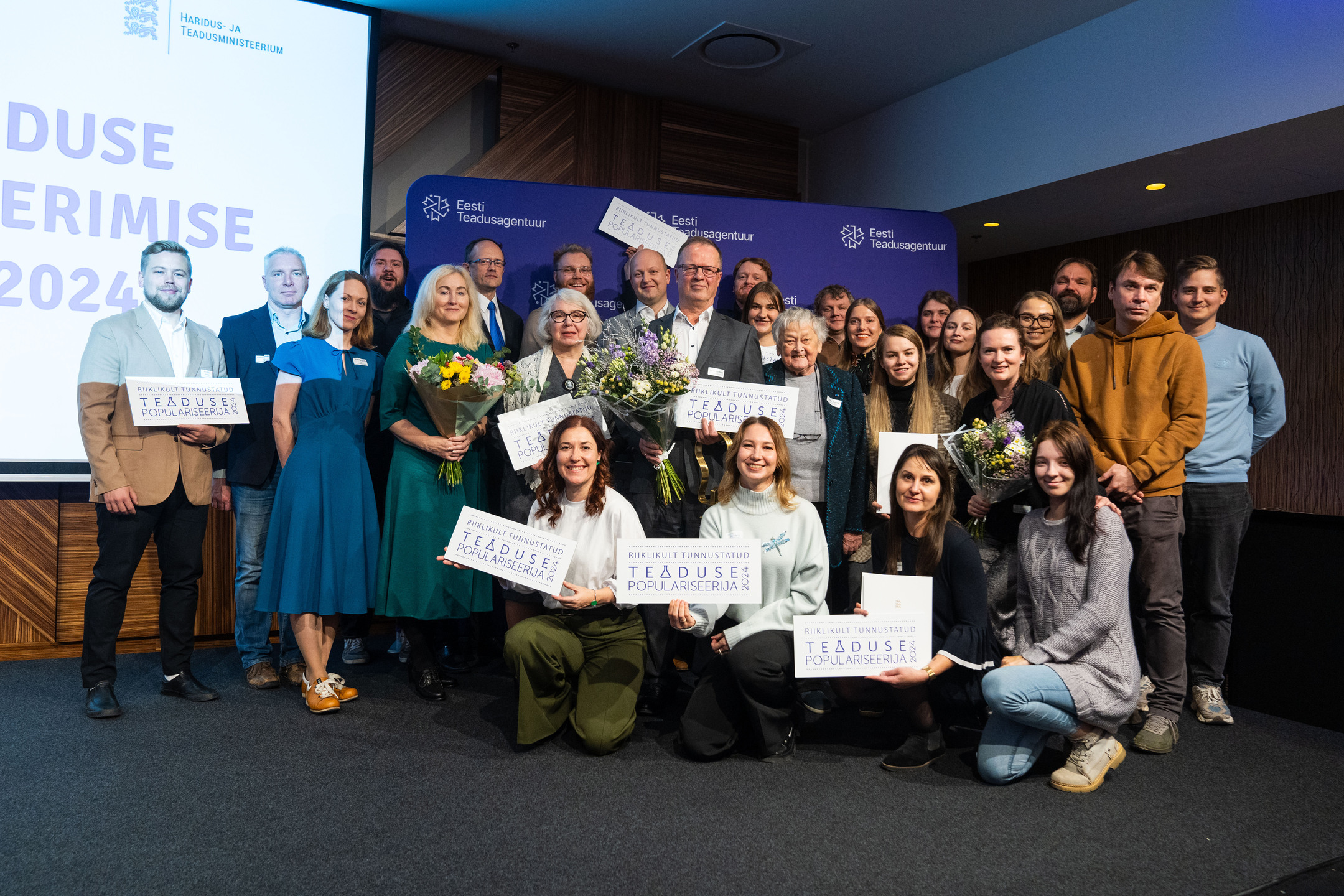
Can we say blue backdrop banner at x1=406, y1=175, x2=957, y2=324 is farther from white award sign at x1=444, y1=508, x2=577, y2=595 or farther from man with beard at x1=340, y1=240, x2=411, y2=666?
white award sign at x1=444, y1=508, x2=577, y2=595

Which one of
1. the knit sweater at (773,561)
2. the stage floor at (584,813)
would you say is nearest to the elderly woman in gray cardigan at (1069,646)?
the stage floor at (584,813)

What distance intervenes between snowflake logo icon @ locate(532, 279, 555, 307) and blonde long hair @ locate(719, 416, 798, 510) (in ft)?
7.10

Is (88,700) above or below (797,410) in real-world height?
below

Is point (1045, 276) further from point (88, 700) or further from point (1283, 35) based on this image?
point (88, 700)

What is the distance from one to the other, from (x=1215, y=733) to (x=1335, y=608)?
0.76m

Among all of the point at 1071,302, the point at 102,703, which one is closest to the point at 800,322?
the point at 1071,302

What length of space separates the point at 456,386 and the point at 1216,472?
3.02m

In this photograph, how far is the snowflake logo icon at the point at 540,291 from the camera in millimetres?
4945

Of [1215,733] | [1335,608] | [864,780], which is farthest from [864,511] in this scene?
[1335,608]

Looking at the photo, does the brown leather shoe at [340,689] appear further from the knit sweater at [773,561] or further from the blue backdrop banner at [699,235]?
the blue backdrop banner at [699,235]

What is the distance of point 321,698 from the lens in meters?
3.36

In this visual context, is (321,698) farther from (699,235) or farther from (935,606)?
(699,235)

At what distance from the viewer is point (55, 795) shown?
8.27 feet

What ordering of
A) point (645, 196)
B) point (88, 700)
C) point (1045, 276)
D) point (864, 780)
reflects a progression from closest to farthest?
point (864, 780) < point (88, 700) < point (645, 196) < point (1045, 276)
